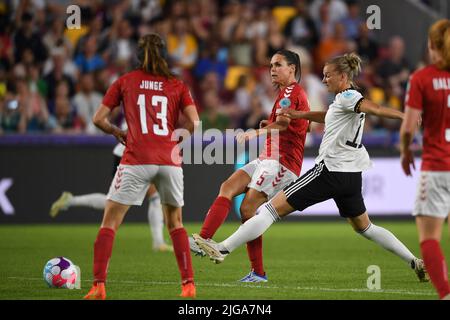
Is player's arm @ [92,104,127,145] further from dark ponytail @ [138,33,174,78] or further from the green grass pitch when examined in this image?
the green grass pitch

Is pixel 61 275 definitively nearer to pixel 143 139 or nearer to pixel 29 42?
pixel 143 139

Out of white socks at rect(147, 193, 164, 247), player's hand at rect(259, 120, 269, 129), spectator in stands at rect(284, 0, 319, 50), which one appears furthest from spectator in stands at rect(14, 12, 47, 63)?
player's hand at rect(259, 120, 269, 129)

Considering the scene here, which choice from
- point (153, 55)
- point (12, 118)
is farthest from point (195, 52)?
point (153, 55)

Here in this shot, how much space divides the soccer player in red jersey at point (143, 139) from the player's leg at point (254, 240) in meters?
1.77

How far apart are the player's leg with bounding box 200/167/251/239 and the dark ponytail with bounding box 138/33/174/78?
2.15 metres

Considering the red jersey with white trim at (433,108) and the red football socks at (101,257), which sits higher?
the red jersey with white trim at (433,108)

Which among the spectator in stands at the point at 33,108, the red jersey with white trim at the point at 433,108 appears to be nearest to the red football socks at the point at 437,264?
the red jersey with white trim at the point at 433,108

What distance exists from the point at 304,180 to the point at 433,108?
2305mm

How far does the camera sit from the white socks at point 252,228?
32.0 ft

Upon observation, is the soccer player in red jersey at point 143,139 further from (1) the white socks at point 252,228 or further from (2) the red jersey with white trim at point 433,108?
(2) the red jersey with white trim at point 433,108

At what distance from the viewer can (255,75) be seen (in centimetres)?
2172

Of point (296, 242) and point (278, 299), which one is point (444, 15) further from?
point (278, 299)

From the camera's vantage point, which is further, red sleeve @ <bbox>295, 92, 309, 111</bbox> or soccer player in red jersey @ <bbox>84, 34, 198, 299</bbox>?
red sleeve @ <bbox>295, 92, 309, 111</bbox>

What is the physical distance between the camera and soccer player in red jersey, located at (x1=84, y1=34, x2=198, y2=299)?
337 inches
